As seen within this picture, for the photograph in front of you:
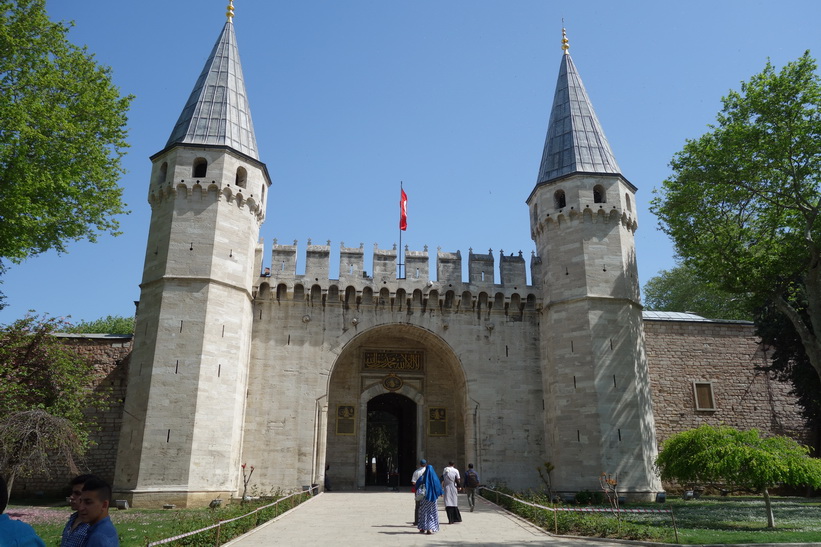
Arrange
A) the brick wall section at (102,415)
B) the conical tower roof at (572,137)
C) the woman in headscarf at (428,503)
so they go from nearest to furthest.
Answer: the woman in headscarf at (428,503) < the brick wall section at (102,415) < the conical tower roof at (572,137)

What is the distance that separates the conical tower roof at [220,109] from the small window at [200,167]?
0.65 metres

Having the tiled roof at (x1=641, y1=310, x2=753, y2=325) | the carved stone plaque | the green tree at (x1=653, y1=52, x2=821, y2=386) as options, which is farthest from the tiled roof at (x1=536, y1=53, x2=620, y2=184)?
the carved stone plaque

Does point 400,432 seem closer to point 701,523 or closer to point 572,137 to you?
point 572,137

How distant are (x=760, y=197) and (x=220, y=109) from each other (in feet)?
57.4

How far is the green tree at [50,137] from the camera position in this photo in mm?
14109

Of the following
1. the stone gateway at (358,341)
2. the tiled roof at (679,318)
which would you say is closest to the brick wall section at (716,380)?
the tiled roof at (679,318)

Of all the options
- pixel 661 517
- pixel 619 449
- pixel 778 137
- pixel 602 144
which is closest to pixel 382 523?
pixel 661 517

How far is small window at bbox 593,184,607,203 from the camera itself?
21.5 metres

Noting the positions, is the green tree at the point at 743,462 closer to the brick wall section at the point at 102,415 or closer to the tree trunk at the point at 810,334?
the tree trunk at the point at 810,334

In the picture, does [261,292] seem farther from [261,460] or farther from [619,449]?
[619,449]

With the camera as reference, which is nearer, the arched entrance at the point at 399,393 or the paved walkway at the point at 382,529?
the paved walkway at the point at 382,529

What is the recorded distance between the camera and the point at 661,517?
47.7ft

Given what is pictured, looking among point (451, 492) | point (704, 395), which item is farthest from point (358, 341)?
point (704, 395)

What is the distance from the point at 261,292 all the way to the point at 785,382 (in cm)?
1894
